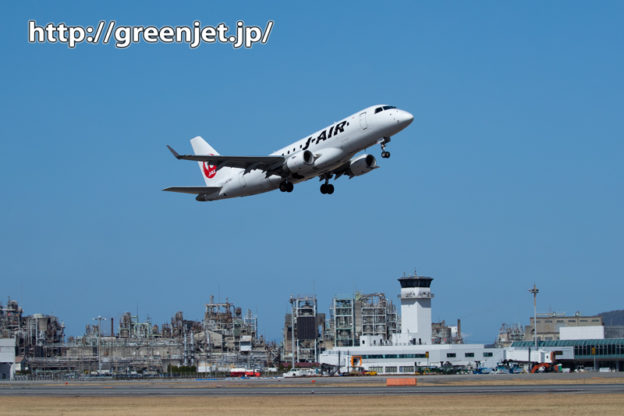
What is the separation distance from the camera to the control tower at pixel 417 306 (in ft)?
606

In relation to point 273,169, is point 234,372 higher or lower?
lower

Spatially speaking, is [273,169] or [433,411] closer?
[433,411]

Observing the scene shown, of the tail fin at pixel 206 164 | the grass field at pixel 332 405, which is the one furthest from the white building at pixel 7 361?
the grass field at pixel 332 405

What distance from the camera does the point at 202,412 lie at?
50.2m

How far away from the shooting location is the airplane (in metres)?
64.1

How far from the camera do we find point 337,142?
66000mm

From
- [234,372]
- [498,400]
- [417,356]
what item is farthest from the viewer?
[417,356]

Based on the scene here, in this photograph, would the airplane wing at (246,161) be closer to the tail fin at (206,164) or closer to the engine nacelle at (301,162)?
the engine nacelle at (301,162)

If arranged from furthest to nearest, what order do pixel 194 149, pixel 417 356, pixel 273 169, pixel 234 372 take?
1. pixel 417 356
2. pixel 234 372
3. pixel 194 149
4. pixel 273 169

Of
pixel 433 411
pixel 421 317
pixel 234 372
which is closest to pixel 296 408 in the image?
pixel 433 411

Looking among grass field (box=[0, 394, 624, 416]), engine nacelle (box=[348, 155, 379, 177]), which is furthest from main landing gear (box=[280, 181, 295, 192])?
grass field (box=[0, 394, 624, 416])

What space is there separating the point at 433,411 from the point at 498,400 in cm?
912

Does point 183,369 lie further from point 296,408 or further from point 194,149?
point 296,408

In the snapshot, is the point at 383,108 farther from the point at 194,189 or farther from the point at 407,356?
the point at 407,356
